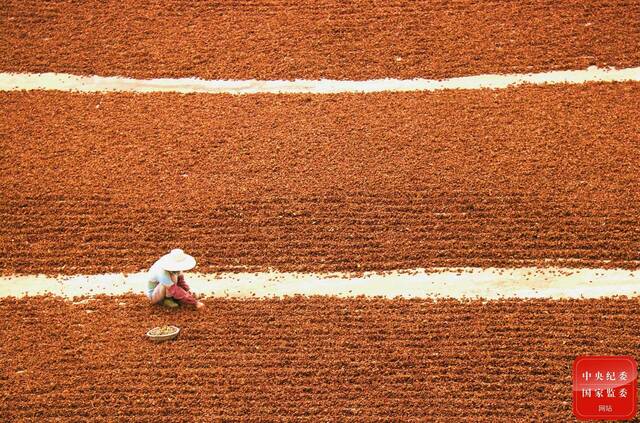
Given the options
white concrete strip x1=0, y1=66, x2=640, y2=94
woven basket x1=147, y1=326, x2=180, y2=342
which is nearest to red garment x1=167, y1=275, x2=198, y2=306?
woven basket x1=147, y1=326, x2=180, y2=342

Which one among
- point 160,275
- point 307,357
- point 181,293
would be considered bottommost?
point 307,357

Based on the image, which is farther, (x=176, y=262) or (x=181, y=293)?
(x=181, y=293)

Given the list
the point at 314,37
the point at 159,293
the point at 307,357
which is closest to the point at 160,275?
the point at 159,293

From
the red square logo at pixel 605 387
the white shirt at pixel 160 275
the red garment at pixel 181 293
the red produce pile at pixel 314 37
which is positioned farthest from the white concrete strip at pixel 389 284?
the red produce pile at pixel 314 37

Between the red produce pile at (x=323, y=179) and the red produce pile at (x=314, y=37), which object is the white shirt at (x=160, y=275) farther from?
the red produce pile at (x=314, y=37)

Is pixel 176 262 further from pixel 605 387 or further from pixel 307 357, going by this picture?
pixel 605 387

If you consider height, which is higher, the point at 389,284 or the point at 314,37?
the point at 314,37

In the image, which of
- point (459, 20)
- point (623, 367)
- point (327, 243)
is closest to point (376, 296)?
point (327, 243)
